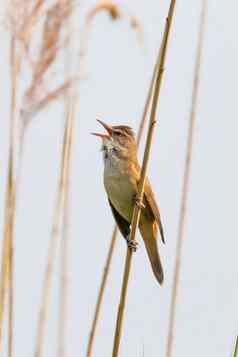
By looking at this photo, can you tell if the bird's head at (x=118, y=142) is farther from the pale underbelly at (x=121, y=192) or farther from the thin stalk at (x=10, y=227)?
the thin stalk at (x=10, y=227)

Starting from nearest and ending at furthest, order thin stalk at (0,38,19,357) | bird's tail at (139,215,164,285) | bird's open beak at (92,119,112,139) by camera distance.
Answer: thin stalk at (0,38,19,357) < bird's open beak at (92,119,112,139) < bird's tail at (139,215,164,285)

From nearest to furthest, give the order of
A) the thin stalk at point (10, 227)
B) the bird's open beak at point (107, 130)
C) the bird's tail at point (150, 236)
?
the thin stalk at point (10, 227) < the bird's open beak at point (107, 130) < the bird's tail at point (150, 236)

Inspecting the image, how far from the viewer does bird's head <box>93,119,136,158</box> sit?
A: 3.71m

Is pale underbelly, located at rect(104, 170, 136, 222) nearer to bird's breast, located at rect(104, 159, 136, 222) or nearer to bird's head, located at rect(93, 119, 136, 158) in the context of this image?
bird's breast, located at rect(104, 159, 136, 222)

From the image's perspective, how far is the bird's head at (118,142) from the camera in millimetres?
3705

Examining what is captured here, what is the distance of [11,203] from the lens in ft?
8.73

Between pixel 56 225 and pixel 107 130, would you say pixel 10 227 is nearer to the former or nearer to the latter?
pixel 56 225

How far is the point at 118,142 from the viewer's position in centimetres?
375

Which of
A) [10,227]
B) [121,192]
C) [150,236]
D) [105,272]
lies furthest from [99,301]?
[150,236]

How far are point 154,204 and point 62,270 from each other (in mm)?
784

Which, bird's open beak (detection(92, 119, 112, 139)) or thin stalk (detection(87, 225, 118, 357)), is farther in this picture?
bird's open beak (detection(92, 119, 112, 139))

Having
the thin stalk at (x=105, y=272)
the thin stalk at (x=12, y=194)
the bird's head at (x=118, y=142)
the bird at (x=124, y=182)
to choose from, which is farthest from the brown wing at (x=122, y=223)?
the thin stalk at (x=12, y=194)

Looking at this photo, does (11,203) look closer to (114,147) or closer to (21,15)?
(21,15)

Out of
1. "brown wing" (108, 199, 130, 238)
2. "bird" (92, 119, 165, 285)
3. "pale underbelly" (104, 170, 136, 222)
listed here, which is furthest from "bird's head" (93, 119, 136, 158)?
"brown wing" (108, 199, 130, 238)
